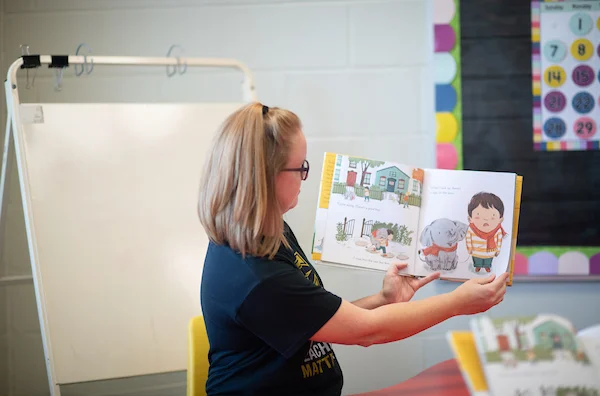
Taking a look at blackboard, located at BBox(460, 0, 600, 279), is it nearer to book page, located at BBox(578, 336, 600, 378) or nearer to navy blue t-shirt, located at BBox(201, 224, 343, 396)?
navy blue t-shirt, located at BBox(201, 224, 343, 396)

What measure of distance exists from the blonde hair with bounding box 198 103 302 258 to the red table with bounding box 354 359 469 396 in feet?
1.47

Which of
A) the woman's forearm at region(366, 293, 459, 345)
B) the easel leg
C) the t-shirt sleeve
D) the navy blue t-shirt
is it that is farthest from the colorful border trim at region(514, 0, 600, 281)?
the easel leg

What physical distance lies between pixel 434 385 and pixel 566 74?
1.32 m

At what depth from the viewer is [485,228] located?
Answer: 4.93ft

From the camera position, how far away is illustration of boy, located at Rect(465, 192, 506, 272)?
1501 mm

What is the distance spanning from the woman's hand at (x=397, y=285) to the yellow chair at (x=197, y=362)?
1.59 ft

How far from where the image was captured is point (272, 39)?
2.28 meters

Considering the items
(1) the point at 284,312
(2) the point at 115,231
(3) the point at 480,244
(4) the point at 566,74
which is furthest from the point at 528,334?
(4) the point at 566,74

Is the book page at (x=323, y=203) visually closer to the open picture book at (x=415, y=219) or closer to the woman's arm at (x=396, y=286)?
the open picture book at (x=415, y=219)

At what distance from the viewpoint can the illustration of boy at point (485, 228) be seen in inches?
59.1

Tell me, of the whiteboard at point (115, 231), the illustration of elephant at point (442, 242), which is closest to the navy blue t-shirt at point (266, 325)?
the illustration of elephant at point (442, 242)

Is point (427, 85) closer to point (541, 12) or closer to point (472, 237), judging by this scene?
point (541, 12)

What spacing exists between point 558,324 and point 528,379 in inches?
3.6

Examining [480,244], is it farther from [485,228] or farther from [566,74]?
[566,74]
